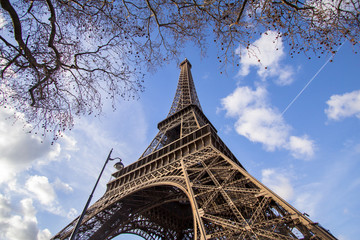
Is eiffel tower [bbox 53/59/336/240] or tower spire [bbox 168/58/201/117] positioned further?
tower spire [bbox 168/58/201/117]

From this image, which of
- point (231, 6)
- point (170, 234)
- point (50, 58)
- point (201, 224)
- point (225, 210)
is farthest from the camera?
point (170, 234)

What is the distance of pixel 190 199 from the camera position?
11734mm

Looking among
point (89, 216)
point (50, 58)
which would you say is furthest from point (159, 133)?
point (50, 58)

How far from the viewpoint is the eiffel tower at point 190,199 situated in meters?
8.95

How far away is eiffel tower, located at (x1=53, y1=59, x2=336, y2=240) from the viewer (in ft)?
29.4

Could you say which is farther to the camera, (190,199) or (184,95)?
(184,95)

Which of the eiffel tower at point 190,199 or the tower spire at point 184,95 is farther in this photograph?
the tower spire at point 184,95

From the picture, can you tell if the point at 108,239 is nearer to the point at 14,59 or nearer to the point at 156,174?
the point at 156,174

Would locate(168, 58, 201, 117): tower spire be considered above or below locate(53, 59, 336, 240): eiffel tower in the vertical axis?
above

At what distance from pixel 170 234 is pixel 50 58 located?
25078 mm

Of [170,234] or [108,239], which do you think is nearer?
[108,239]

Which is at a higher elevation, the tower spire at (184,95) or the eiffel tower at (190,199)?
the tower spire at (184,95)

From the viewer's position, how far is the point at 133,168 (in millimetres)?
23531

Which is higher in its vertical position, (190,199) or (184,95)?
(184,95)
